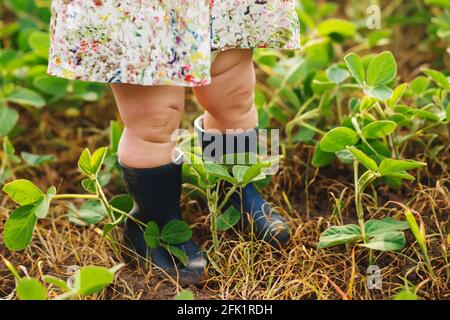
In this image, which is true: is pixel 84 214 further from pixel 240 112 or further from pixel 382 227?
pixel 382 227

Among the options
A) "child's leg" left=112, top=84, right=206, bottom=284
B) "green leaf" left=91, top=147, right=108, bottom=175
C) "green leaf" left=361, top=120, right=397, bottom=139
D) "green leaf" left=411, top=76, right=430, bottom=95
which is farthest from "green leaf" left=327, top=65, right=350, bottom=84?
"green leaf" left=91, top=147, right=108, bottom=175

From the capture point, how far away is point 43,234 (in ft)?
4.77

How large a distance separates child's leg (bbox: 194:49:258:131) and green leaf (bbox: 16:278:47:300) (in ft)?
1.48

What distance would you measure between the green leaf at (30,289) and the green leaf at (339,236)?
0.48m

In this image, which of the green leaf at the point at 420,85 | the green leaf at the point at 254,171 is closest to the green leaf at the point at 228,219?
the green leaf at the point at 254,171

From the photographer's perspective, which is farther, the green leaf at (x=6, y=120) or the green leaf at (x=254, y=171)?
→ the green leaf at (x=6, y=120)

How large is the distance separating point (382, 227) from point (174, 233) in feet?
1.24

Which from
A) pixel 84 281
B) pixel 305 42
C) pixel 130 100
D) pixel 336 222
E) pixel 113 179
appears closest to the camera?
pixel 84 281

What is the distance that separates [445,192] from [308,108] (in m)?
0.39

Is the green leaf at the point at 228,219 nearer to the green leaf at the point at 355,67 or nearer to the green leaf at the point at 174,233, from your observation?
the green leaf at the point at 174,233

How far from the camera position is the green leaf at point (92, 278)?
41.1 inches

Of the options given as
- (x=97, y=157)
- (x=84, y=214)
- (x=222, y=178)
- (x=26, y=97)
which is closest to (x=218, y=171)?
(x=222, y=178)
